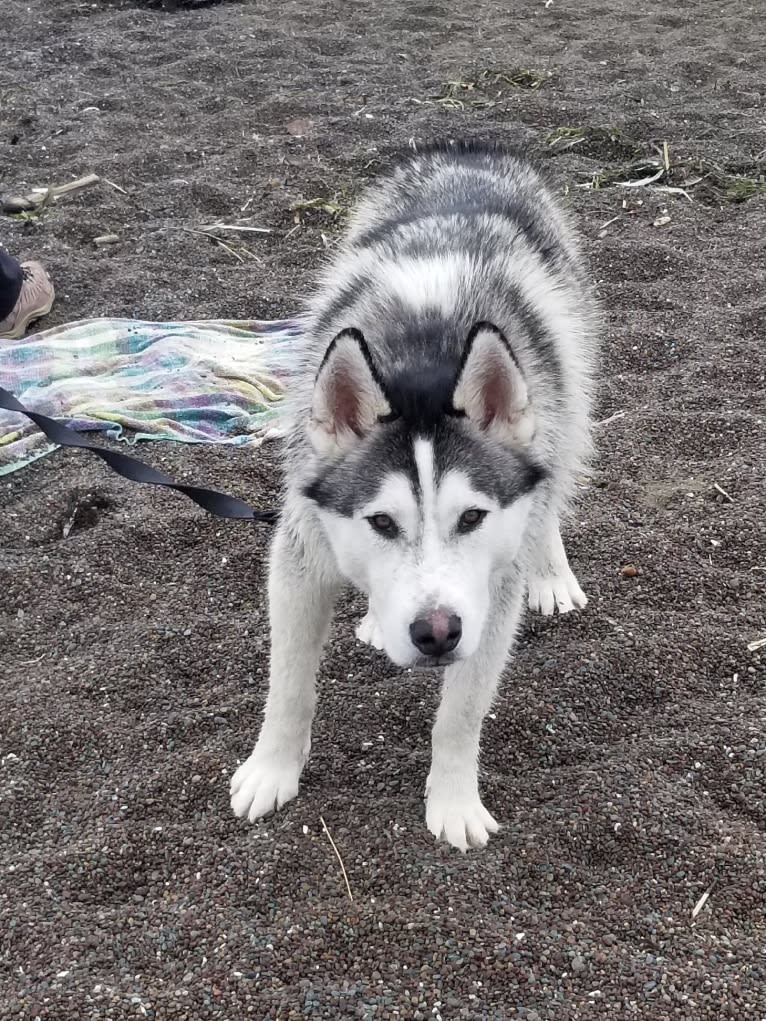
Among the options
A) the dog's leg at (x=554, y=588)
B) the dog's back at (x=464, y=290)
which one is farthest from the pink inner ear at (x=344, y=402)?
the dog's leg at (x=554, y=588)

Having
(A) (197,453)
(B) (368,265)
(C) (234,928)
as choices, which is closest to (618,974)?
(C) (234,928)

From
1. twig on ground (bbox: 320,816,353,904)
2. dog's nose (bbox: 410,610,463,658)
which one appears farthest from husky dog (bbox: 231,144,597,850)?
twig on ground (bbox: 320,816,353,904)

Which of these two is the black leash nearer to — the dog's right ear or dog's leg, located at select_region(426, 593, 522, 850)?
the dog's right ear

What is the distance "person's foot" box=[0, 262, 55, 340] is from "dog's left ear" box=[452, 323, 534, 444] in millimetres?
3580

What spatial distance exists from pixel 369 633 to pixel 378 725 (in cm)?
42

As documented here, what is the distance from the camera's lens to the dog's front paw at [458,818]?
274 cm

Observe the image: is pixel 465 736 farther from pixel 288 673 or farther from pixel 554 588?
pixel 554 588

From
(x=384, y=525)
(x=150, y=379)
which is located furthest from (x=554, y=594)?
(x=150, y=379)

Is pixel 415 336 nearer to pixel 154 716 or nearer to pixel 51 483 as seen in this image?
pixel 154 716

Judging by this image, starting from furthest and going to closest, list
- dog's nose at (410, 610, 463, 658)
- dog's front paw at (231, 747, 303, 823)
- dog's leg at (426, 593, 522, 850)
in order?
1. dog's front paw at (231, 747, 303, 823)
2. dog's leg at (426, 593, 522, 850)
3. dog's nose at (410, 610, 463, 658)

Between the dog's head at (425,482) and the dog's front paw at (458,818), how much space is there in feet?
2.24

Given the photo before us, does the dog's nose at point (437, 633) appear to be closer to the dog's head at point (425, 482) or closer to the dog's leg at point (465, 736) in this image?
the dog's head at point (425, 482)

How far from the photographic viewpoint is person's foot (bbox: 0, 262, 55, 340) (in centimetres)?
507

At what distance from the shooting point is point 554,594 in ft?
12.0
